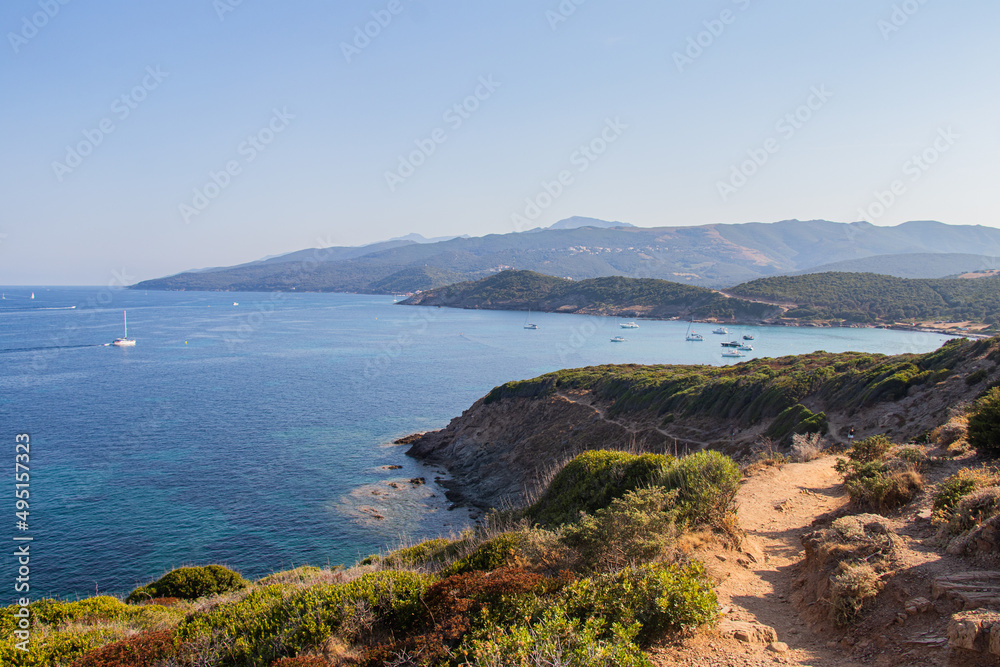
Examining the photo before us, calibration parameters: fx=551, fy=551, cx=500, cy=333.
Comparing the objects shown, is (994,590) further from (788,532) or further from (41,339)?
(41,339)

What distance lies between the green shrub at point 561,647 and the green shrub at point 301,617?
1879 mm

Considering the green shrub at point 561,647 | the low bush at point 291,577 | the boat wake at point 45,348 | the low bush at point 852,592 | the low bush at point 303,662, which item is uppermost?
the green shrub at point 561,647

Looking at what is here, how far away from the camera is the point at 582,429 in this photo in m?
33.7

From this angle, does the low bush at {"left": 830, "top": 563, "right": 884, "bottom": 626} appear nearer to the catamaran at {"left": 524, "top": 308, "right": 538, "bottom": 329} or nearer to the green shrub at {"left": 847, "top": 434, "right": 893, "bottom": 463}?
the green shrub at {"left": 847, "top": 434, "right": 893, "bottom": 463}

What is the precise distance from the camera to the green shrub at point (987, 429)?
988 cm

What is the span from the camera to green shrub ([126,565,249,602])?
46.6 ft

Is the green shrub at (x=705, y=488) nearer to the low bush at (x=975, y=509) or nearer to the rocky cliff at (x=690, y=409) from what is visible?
the low bush at (x=975, y=509)

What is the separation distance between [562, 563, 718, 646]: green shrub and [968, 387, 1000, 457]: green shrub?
7.74 meters

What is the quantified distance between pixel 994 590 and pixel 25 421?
51866 mm

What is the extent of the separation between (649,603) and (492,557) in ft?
10.1

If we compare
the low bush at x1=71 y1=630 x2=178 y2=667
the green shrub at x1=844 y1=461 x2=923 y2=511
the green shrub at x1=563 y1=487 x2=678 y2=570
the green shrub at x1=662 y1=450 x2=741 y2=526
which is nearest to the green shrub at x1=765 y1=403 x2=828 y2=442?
the green shrub at x1=844 y1=461 x2=923 y2=511

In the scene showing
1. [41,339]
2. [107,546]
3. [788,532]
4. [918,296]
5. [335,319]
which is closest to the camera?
[788,532]

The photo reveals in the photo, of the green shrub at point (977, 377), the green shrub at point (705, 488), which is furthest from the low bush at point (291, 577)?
the green shrub at point (977, 377)

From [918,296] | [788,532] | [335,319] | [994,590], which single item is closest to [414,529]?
[788,532]
